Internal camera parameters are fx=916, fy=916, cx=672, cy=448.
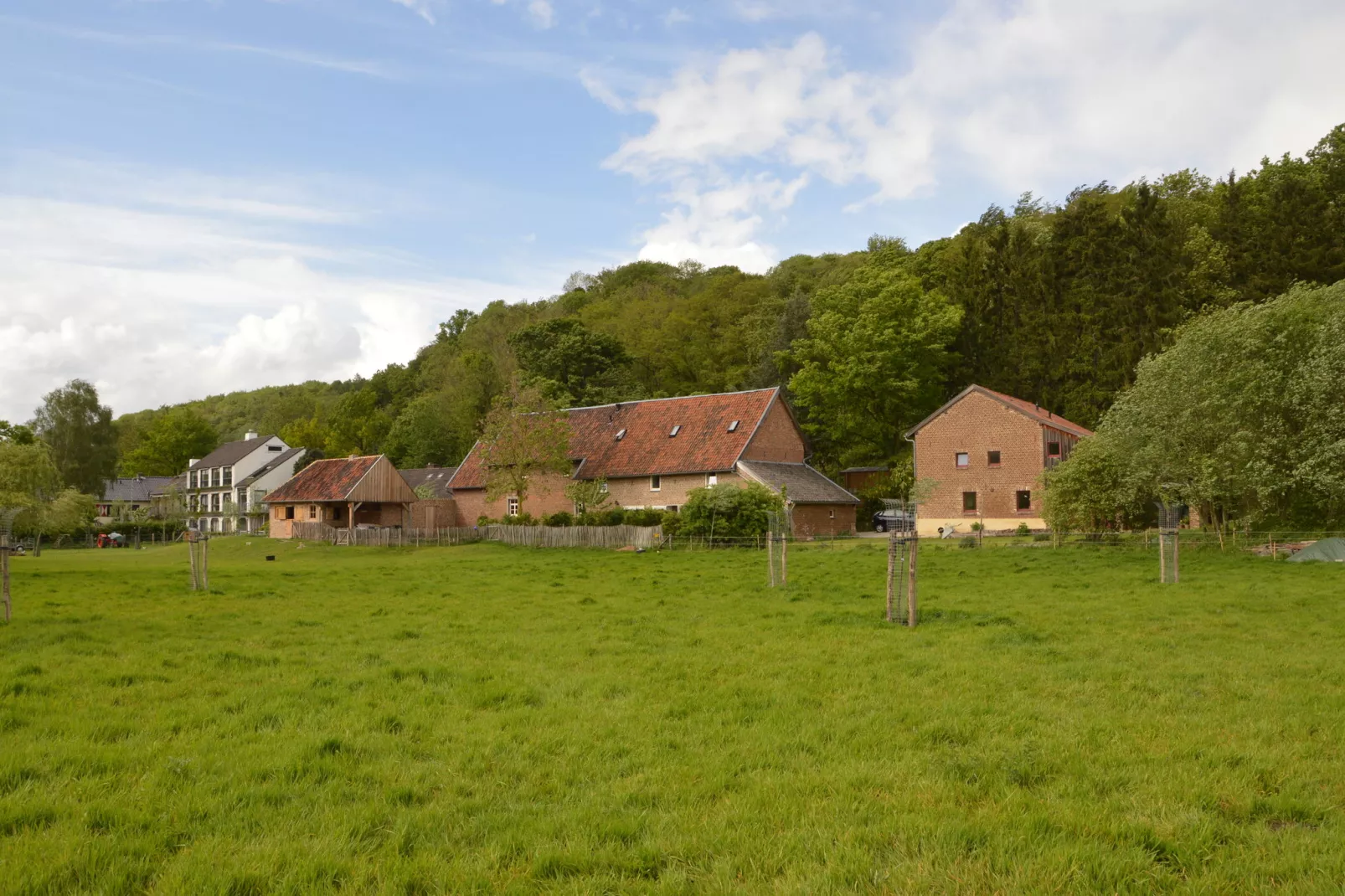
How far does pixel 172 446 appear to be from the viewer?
102062 mm

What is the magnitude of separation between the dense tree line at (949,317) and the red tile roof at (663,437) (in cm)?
337

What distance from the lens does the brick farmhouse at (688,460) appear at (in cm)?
4681

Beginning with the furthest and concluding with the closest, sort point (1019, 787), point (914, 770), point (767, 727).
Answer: point (767, 727)
point (914, 770)
point (1019, 787)

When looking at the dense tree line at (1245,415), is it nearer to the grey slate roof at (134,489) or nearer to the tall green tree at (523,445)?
the tall green tree at (523,445)

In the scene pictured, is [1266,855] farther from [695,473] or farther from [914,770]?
[695,473]

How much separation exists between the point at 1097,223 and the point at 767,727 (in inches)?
2114

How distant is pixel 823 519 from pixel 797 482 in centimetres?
236

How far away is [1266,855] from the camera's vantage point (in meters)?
5.25

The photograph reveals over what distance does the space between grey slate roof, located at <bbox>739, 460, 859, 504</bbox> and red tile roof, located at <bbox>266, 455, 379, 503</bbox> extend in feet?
77.2

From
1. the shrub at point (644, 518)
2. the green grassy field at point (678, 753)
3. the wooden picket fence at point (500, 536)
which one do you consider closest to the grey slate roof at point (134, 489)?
the wooden picket fence at point (500, 536)

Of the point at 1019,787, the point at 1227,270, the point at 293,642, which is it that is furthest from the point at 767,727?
the point at 1227,270

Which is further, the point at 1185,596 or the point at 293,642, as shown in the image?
the point at 1185,596

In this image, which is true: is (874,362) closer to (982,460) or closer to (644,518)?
(982,460)

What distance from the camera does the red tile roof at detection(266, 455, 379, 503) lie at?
54781 mm
